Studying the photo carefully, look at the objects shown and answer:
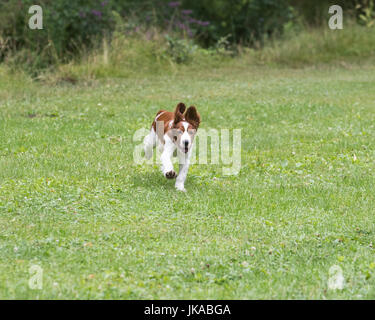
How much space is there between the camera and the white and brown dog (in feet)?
25.9

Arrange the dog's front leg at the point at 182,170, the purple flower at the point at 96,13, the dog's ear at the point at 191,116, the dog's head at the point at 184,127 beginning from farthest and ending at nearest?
the purple flower at the point at 96,13, the dog's front leg at the point at 182,170, the dog's ear at the point at 191,116, the dog's head at the point at 184,127

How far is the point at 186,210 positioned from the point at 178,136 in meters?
0.98

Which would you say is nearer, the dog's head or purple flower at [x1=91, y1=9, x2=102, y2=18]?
the dog's head

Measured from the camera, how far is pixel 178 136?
7.96 meters

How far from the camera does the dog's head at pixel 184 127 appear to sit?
782 centimetres

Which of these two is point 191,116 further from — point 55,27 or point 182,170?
point 55,27

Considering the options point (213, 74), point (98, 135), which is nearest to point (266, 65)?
point (213, 74)

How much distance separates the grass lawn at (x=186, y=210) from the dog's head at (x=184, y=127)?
25.7 inches

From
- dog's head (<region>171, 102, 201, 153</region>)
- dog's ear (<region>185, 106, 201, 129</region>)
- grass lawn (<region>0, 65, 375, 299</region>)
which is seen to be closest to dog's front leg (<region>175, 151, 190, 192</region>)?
grass lawn (<region>0, 65, 375, 299</region>)

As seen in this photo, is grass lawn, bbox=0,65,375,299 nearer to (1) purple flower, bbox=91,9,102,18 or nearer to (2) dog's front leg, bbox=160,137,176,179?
(2) dog's front leg, bbox=160,137,176,179

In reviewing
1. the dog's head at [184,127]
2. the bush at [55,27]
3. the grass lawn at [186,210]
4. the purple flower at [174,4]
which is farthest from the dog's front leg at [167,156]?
the purple flower at [174,4]

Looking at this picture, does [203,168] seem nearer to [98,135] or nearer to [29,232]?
[98,135]

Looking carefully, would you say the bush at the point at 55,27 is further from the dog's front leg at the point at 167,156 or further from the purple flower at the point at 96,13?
the dog's front leg at the point at 167,156

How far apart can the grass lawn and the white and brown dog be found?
31 cm
